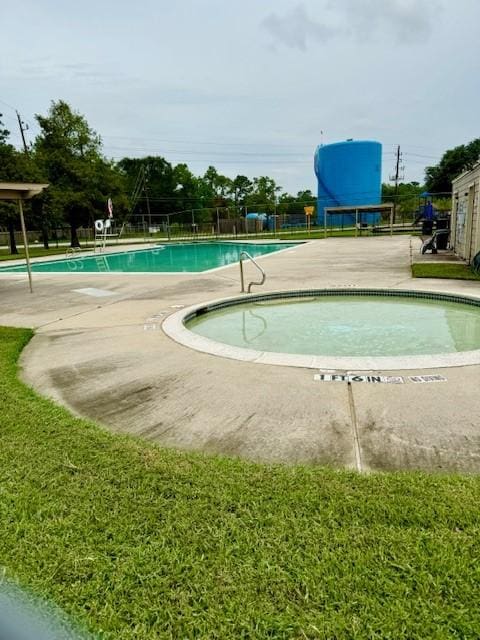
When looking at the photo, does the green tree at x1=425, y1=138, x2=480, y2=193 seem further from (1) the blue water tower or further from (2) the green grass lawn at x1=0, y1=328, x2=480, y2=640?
(2) the green grass lawn at x1=0, y1=328, x2=480, y2=640

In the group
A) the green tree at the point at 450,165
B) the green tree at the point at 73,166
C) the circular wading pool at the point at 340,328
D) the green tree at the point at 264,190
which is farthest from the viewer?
the green tree at the point at 264,190

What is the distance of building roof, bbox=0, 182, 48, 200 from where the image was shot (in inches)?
303

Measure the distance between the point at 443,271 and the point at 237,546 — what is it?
9.00m

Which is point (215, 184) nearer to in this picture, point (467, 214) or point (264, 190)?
point (264, 190)

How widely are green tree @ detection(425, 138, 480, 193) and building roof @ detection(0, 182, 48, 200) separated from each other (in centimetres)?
4473

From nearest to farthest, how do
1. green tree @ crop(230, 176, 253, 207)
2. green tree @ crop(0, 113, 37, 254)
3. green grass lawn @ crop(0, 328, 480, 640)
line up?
green grass lawn @ crop(0, 328, 480, 640) < green tree @ crop(0, 113, 37, 254) < green tree @ crop(230, 176, 253, 207)

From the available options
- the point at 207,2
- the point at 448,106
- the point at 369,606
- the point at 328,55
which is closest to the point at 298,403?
the point at 369,606

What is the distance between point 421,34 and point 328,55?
5.71 meters

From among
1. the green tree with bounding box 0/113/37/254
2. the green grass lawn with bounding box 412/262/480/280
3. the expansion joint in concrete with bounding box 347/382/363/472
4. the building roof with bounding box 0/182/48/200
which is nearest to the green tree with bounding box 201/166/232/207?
the green tree with bounding box 0/113/37/254

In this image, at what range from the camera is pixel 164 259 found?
61.0 ft

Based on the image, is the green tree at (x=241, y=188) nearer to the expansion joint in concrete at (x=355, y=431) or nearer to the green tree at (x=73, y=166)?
the green tree at (x=73, y=166)

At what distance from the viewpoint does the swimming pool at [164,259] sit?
14.7m

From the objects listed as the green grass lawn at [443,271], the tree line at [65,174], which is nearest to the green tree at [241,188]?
the tree line at [65,174]

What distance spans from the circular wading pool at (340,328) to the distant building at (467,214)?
160 inches
